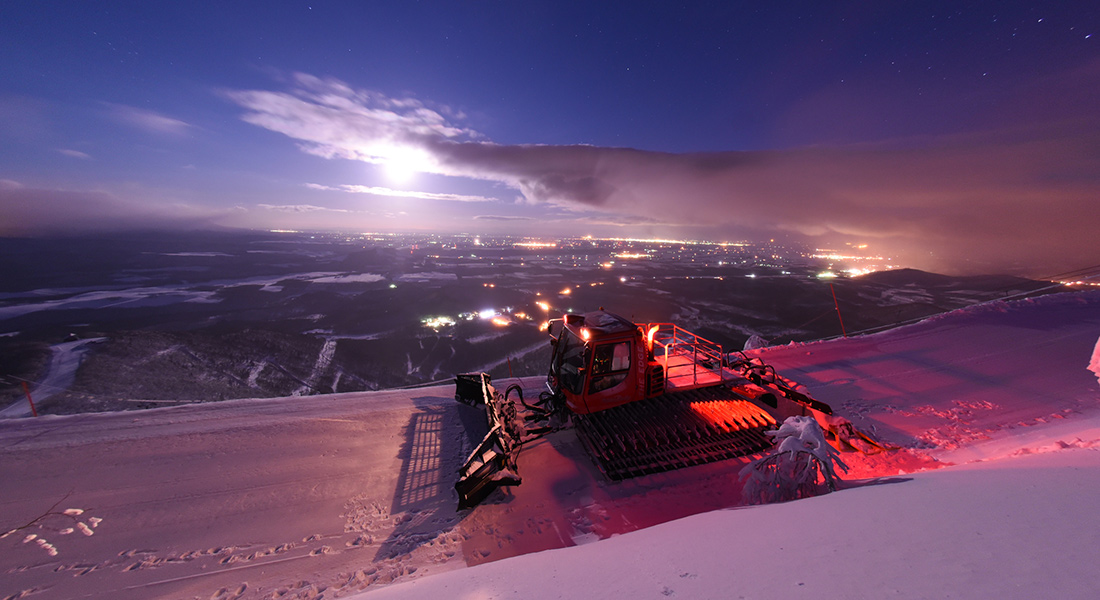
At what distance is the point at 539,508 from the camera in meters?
5.92

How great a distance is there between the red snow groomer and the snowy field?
0.43m

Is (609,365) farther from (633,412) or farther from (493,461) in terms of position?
(493,461)

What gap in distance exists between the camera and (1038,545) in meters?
2.16

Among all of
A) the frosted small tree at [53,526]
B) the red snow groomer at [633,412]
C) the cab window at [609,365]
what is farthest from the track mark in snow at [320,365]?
the cab window at [609,365]

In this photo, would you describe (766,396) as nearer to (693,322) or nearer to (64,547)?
(64,547)

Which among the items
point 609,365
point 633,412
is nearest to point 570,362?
point 609,365

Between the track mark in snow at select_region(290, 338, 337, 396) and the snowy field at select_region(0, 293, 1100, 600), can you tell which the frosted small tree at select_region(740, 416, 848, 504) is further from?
the track mark in snow at select_region(290, 338, 337, 396)

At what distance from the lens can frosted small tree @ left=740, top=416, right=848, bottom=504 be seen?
495 cm

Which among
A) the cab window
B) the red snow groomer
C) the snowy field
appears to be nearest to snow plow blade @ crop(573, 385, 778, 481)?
the red snow groomer

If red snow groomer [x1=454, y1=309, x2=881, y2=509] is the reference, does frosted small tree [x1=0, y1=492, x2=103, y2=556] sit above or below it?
below

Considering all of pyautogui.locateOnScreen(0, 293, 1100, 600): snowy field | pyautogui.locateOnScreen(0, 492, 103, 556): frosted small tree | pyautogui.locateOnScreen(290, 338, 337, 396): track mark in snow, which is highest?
pyautogui.locateOnScreen(0, 293, 1100, 600): snowy field

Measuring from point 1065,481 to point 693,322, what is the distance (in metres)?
33.2

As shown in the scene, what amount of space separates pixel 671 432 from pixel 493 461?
3.45m

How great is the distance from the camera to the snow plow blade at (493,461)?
5719 millimetres
